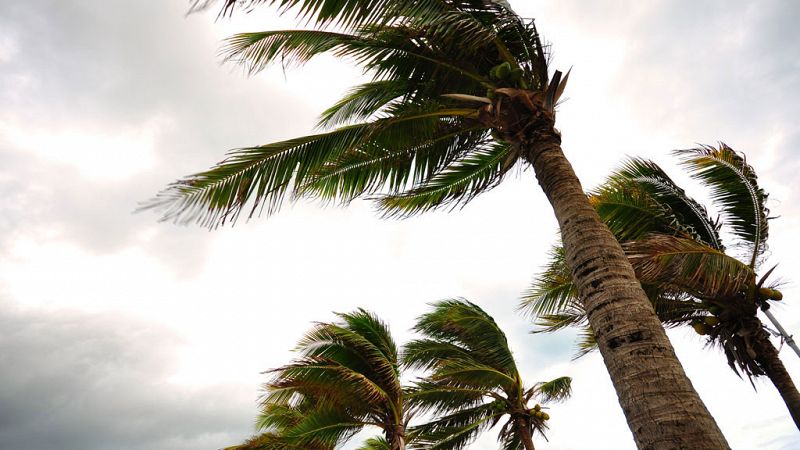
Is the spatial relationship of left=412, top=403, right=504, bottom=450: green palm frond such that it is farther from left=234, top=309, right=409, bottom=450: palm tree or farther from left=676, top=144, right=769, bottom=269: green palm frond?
left=676, top=144, right=769, bottom=269: green palm frond

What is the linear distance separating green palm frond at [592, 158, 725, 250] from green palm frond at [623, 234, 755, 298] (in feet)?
3.80

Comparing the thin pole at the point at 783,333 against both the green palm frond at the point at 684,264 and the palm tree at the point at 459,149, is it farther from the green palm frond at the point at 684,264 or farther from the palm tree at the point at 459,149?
the palm tree at the point at 459,149

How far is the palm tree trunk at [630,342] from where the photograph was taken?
2840 millimetres

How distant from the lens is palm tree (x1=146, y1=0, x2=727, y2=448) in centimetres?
316

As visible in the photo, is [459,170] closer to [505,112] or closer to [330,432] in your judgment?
[505,112]

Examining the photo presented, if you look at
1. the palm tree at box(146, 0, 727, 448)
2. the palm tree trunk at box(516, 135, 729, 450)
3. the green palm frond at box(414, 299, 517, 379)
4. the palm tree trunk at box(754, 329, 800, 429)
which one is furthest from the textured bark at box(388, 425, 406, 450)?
the palm tree trunk at box(516, 135, 729, 450)

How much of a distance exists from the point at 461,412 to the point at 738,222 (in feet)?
27.3

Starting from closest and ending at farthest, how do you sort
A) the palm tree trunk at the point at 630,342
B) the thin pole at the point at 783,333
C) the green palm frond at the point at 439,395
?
the palm tree trunk at the point at 630,342 < the thin pole at the point at 783,333 < the green palm frond at the point at 439,395

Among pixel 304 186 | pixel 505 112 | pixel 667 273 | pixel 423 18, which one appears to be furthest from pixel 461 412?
pixel 423 18

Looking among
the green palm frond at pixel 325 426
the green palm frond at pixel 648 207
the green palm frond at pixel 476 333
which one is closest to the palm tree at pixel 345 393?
the green palm frond at pixel 325 426

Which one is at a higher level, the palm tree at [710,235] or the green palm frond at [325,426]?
the palm tree at [710,235]

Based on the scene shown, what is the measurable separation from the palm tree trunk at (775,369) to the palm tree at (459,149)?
6229 mm

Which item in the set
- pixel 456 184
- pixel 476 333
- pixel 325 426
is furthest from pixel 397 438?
pixel 456 184

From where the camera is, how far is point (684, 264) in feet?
22.8
